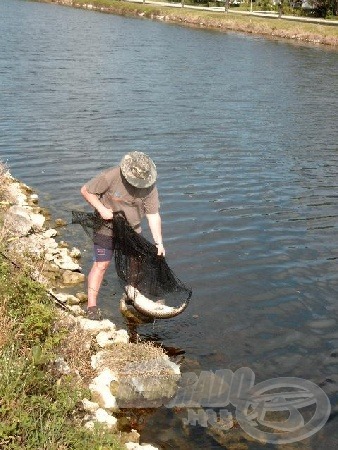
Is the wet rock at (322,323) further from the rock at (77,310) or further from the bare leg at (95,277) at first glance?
the rock at (77,310)

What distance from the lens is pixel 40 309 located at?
8.12 meters

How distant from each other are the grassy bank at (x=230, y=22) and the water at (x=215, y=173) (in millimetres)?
22195

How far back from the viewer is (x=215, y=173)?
65.3 ft

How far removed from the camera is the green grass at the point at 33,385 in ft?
21.2

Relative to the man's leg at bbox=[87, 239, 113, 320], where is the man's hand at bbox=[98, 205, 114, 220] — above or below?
above

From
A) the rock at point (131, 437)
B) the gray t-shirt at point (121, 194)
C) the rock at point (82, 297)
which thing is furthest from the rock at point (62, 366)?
the rock at point (82, 297)

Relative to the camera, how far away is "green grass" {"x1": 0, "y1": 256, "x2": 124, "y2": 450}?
648 centimetres

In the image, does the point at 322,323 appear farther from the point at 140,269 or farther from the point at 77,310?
the point at 77,310

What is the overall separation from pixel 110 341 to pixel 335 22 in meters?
77.6

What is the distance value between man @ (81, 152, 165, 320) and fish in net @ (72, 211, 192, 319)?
0.13m

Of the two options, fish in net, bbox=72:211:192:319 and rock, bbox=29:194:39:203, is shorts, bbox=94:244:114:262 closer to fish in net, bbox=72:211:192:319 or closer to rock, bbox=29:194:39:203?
fish in net, bbox=72:211:192:319

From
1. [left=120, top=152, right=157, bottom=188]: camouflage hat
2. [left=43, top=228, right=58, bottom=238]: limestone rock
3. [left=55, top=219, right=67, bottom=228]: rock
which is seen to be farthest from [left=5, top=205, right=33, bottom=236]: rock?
[left=120, top=152, right=157, bottom=188]: camouflage hat

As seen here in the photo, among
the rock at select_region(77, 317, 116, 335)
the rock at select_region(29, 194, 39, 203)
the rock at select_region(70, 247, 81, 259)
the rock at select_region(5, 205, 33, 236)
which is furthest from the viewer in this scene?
the rock at select_region(29, 194, 39, 203)

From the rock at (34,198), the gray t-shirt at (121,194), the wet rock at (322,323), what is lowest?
the wet rock at (322,323)
